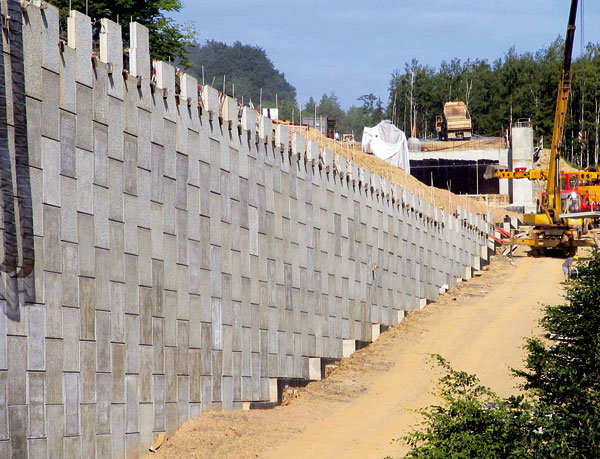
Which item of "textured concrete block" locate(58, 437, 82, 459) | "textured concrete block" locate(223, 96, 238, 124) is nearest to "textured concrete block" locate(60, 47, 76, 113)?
"textured concrete block" locate(58, 437, 82, 459)

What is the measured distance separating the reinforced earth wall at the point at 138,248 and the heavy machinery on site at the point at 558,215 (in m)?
19.9

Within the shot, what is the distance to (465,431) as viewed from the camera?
43.1ft

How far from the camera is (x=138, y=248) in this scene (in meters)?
16.0

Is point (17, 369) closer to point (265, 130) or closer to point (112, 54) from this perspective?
point (112, 54)

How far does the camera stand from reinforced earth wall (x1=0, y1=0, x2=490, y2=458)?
13055 mm

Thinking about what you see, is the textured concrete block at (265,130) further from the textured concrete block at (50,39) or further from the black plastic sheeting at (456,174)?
the black plastic sheeting at (456,174)

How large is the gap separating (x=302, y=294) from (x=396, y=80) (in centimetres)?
9100

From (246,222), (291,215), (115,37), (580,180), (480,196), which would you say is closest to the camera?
(115,37)

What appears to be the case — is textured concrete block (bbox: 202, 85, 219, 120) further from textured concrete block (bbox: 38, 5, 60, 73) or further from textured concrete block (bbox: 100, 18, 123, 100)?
textured concrete block (bbox: 38, 5, 60, 73)

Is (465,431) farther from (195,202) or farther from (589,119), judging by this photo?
(589,119)

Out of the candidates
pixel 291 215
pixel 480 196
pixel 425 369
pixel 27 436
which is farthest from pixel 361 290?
pixel 480 196

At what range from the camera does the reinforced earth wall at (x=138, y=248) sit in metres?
13.1

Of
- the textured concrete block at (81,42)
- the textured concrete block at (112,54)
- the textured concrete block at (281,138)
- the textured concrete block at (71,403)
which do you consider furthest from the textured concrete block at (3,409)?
the textured concrete block at (281,138)

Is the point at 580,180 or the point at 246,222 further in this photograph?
the point at 580,180
